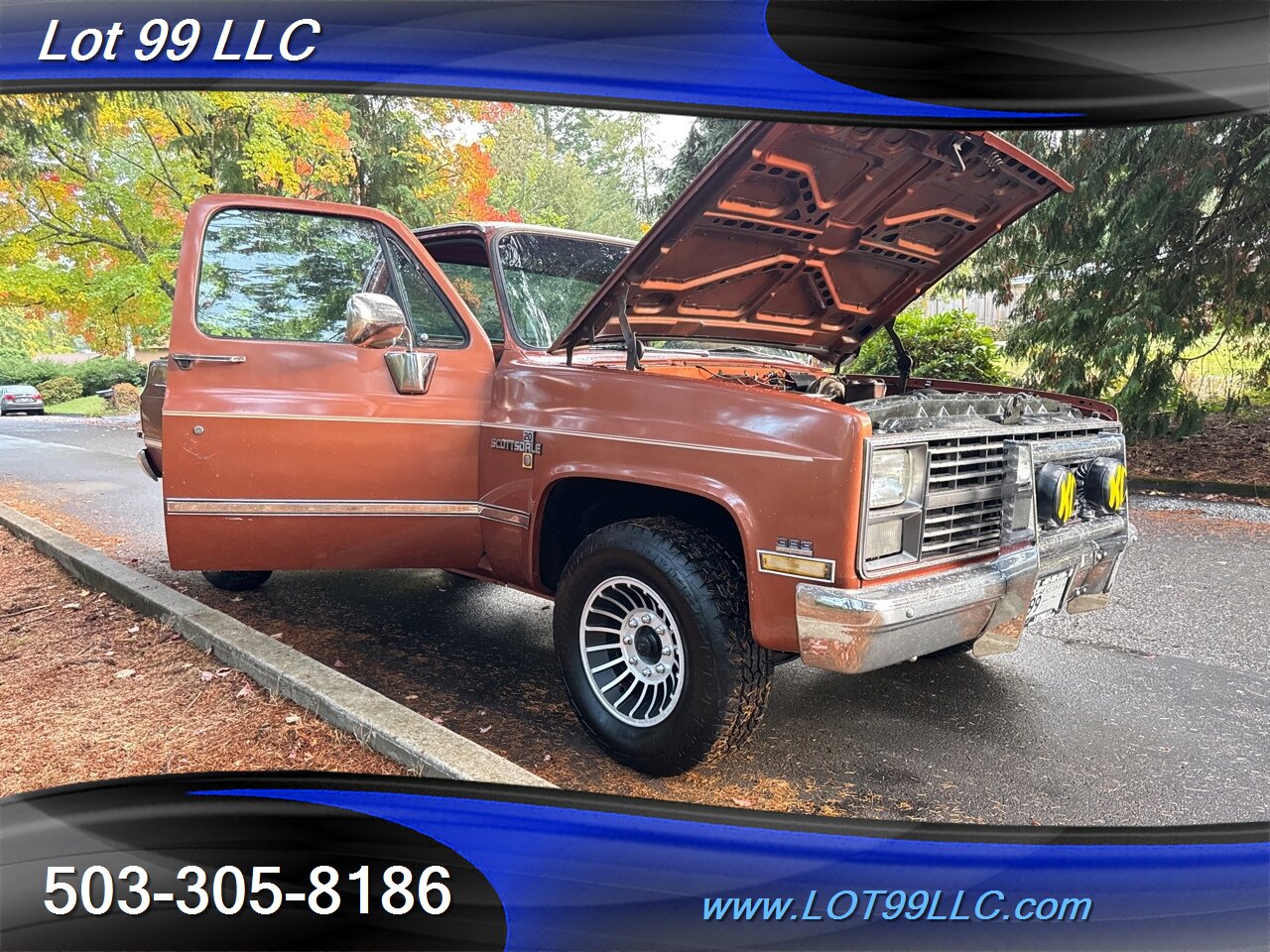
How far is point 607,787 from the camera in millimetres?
2840

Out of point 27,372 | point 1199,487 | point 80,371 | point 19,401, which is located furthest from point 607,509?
point 27,372

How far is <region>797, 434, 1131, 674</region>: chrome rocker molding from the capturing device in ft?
8.34

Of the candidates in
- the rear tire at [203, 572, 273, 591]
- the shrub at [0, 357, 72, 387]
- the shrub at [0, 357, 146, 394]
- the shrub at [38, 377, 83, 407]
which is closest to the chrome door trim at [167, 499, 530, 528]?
the rear tire at [203, 572, 273, 591]

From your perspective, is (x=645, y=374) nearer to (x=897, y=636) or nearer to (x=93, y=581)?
(x=897, y=636)

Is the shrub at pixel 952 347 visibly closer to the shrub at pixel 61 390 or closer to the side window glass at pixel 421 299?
the side window glass at pixel 421 299

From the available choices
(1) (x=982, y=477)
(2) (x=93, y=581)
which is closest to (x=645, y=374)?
(1) (x=982, y=477)

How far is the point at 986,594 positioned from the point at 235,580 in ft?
13.0

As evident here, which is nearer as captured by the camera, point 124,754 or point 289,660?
point 124,754

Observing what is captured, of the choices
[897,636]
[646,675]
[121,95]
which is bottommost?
[646,675]

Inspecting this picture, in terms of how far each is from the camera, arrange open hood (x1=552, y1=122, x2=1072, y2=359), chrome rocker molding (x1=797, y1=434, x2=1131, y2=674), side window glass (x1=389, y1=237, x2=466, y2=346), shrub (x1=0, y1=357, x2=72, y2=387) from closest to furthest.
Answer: chrome rocker molding (x1=797, y1=434, x2=1131, y2=674) < open hood (x1=552, y1=122, x2=1072, y2=359) < side window glass (x1=389, y1=237, x2=466, y2=346) < shrub (x1=0, y1=357, x2=72, y2=387)

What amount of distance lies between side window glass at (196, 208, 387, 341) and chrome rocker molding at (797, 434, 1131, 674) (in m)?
2.52

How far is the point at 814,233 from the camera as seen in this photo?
385 cm

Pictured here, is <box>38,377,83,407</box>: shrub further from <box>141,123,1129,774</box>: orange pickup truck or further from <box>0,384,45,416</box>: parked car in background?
<box>141,123,1129,774</box>: orange pickup truck

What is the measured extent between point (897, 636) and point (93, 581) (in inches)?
179
